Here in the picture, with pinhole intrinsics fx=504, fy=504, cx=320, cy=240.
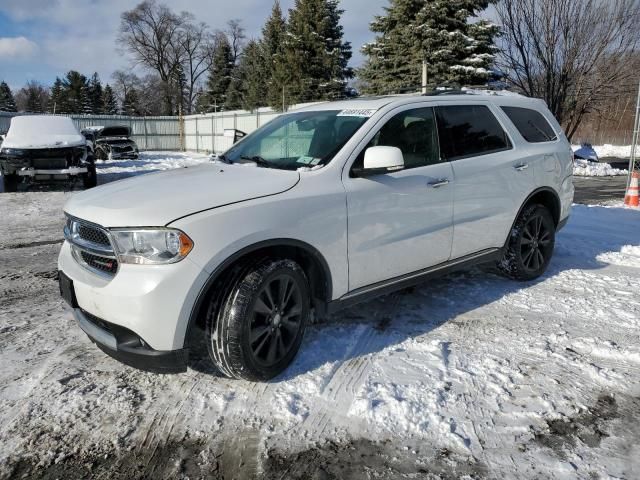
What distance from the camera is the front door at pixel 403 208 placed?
3.41 meters

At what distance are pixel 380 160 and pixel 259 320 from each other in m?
1.30

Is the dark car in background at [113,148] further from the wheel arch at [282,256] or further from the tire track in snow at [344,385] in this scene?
the wheel arch at [282,256]

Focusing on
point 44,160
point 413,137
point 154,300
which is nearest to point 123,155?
point 44,160

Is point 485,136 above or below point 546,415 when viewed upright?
above

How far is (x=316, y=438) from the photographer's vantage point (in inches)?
103

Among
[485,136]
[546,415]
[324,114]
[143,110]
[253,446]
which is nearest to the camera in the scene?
[253,446]

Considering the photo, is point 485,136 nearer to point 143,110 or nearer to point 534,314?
point 534,314

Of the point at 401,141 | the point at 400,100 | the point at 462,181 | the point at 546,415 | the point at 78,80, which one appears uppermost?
the point at 78,80

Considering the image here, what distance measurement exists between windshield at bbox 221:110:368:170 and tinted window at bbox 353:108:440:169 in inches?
8.2

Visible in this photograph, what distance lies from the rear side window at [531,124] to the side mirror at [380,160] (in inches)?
79.6

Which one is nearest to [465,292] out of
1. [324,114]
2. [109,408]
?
[324,114]

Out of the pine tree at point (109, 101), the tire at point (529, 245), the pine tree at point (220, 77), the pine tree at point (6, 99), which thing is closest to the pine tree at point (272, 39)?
the pine tree at point (220, 77)

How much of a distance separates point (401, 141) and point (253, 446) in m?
2.38

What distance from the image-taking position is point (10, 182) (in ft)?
38.2
